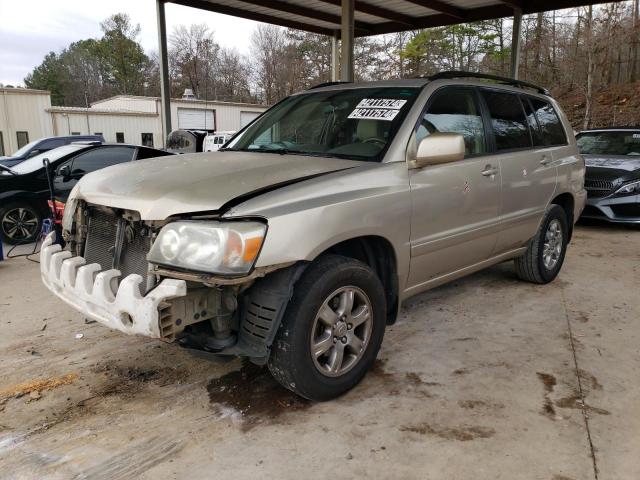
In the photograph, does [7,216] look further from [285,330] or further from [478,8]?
[478,8]

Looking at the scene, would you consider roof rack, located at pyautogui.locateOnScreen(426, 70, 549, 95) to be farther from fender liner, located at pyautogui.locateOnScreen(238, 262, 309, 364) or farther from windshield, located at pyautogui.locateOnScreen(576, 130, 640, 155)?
windshield, located at pyautogui.locateOnScreen(576, 130, 640, 155)

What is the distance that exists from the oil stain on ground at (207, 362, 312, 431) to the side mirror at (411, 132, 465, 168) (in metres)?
1.63

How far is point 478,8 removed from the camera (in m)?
10.5

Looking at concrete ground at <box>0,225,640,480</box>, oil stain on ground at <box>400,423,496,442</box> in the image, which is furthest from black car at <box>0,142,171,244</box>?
oil stain on ground at <box>400,423,496,442</box>

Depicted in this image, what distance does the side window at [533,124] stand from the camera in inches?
181

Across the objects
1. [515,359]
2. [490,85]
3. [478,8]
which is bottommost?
[515,359]

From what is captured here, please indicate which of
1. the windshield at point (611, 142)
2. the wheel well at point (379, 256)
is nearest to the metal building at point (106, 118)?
the windshield at point (611, 142)

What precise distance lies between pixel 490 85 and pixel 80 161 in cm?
588

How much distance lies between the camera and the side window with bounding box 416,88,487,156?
139 inches

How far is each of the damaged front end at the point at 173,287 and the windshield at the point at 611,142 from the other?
27.4 ft

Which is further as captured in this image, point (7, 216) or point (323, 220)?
point (7, 216)

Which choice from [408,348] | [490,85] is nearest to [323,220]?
[408,348]

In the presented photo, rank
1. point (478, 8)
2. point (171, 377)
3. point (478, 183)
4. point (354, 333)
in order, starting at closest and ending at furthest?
point (354, 333), point (171, 377), point (478, 183), point (478, 8)

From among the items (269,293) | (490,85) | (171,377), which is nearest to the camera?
(269,293)
